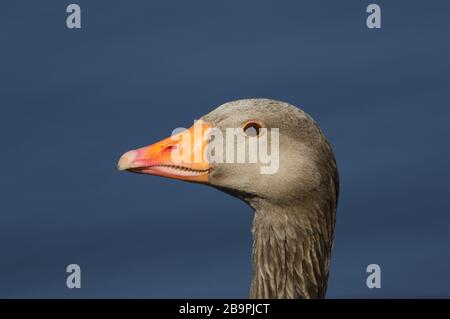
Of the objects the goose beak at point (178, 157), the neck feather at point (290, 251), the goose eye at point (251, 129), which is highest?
the goose eye at point (251, 129)

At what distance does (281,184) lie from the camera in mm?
7391

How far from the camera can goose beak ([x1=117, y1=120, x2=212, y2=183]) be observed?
735 cm

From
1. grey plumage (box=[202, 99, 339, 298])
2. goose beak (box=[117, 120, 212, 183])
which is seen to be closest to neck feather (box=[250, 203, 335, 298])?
grey plumage (box=[202, 99, 339, 298])

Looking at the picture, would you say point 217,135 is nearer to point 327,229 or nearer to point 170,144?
point 170,144

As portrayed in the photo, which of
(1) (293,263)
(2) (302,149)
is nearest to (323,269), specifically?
(1) (293,263)

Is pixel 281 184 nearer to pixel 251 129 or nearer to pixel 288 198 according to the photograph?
pixel 288 198

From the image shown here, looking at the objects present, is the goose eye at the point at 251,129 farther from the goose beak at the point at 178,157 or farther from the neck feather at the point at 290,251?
the neck feather at the point at 290,251

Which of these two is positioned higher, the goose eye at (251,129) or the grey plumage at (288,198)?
the goose eye at (251,129)

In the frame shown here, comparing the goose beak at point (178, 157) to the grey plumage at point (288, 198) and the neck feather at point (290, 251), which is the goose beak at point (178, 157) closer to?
the grey plumage at point (288, 198)

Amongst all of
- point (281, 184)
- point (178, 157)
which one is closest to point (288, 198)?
point (281, 184)

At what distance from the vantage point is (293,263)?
7.57 meters

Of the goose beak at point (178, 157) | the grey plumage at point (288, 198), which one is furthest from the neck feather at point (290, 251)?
the goose beak at point (178, 157)

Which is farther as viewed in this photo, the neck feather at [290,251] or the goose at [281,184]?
the neck feather at [290,251]

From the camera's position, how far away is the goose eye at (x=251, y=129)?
7.31 meters
